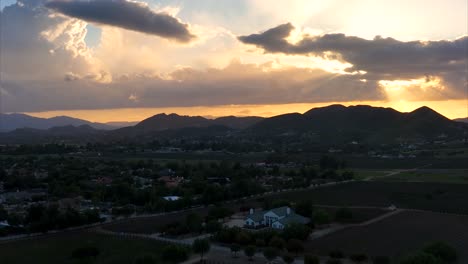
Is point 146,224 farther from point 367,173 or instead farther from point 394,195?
point 367,173

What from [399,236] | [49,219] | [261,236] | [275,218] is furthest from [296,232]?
[49,219]

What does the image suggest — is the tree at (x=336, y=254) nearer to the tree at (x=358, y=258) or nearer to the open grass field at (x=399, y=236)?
the tree at (x=358, y=258)

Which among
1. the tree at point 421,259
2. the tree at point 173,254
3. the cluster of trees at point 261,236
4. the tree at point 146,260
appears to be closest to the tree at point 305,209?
the cluster of trees at point 261,236

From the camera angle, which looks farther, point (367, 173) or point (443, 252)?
point (367, 173)

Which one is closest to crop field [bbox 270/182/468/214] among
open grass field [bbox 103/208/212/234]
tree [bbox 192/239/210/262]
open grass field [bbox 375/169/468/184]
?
open grass field [bbox 375/169/468/184]

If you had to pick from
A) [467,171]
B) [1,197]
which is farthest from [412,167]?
[1,197]

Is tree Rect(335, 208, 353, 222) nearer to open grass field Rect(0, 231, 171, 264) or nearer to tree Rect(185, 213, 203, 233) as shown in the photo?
tree Rect(185, 213, 203, 233)

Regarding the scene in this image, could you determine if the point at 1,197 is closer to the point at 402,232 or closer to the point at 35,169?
the point at 35,169
